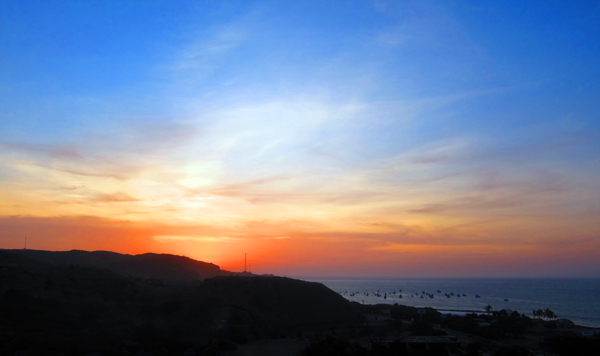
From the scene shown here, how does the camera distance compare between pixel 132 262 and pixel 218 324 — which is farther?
pixel 132 262

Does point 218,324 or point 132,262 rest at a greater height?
point 132,262

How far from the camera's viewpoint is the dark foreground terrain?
91.9 feet

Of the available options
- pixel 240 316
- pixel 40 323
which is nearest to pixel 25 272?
pixel 40 323

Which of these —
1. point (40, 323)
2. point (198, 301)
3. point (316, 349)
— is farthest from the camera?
point (198, 301)

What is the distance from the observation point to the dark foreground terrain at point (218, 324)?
91.9 ft

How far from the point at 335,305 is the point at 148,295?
22.7 meters

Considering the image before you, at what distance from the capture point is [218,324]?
3972cm

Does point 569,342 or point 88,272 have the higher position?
point 88,272

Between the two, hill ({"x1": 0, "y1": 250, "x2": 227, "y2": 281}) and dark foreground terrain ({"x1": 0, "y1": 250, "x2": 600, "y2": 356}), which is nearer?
dark foreground terrain ({"x1": 0, "y1": 250, "x2": 600, "y2": 356})

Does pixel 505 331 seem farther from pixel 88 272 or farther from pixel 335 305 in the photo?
pixel 88 272

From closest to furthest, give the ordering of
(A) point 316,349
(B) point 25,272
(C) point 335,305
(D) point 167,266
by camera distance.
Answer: (A) point 316,349, (B) point 25,272, (C) point 335,305, (D) point 167,266

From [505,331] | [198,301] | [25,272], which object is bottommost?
[505,331]

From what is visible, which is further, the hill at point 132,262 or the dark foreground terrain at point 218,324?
the hill at point 132,262

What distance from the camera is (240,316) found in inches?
1672
